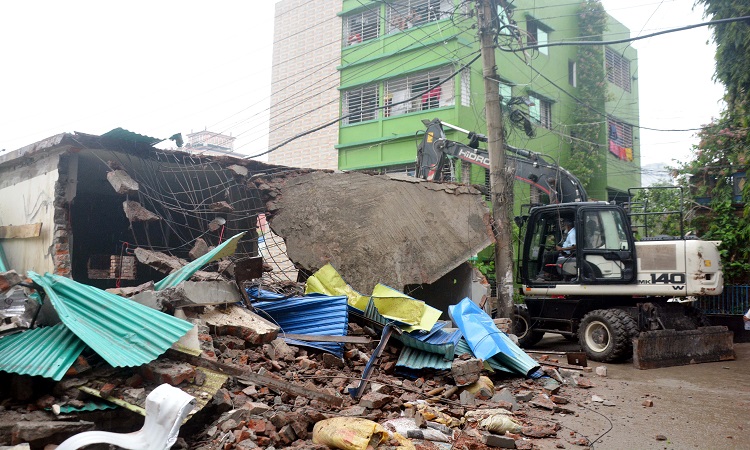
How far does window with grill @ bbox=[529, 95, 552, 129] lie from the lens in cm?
1909

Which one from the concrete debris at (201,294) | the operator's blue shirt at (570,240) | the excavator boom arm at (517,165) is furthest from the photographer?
the excavator boom arm at (517,165)

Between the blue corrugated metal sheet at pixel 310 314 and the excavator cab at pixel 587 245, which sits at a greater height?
the excavator cab at pixel 587 245

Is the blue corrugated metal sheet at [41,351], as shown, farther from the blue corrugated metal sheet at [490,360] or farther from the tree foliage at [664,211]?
the tree foliage at [664,211]

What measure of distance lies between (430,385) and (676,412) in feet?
8.18

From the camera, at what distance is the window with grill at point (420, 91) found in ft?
54.2

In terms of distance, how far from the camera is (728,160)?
41.8 ft

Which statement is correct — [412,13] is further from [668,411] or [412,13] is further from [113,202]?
[668,411]

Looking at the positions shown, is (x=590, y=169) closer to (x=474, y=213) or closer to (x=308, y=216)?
(x=474, y=213)

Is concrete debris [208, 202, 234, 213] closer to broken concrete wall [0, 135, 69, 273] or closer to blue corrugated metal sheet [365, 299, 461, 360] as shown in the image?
broken concrete wall [0, 135, 69, 273]

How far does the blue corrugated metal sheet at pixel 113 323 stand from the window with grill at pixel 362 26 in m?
15.4

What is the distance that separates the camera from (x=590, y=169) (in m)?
19.6

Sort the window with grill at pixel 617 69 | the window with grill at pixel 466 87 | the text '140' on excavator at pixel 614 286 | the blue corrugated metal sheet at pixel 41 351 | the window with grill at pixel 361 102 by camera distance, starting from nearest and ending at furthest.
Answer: the blue corrugated metal sheet at pixel 41 351, the text '140' on excavator at pixel 614 286, the window with grill at pixel 466 87, the window with grill at pixel 361 102, the window with grill at pixel 617 69

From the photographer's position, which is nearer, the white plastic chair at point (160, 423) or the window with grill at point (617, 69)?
the white plastic chair at point (160, 423)

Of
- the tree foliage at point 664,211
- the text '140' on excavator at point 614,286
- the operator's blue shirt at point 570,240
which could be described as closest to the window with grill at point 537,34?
the tree foliage at point 664,211
